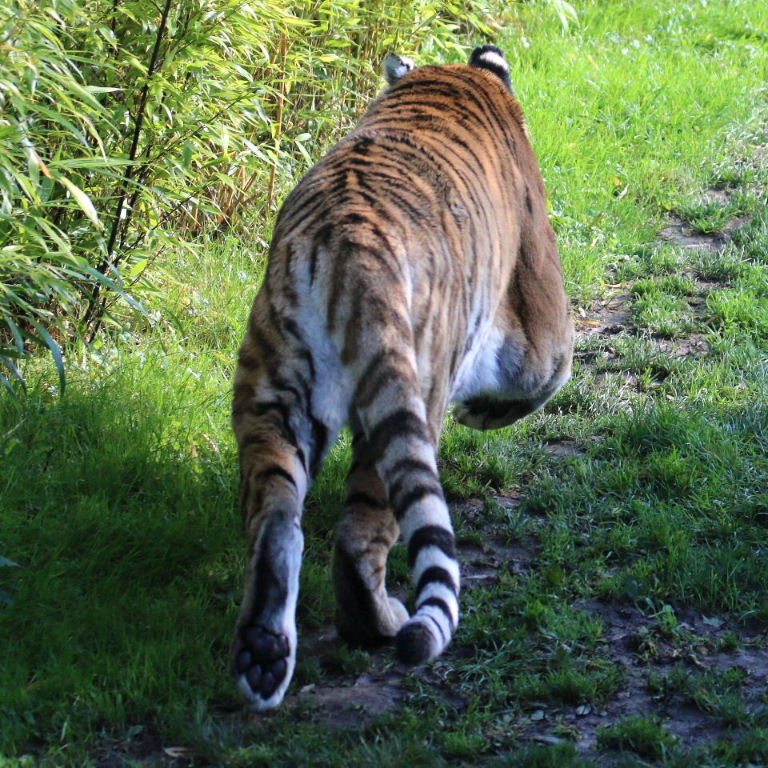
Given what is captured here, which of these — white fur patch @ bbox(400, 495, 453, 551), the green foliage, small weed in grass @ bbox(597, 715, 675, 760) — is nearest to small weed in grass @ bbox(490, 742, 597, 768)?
small weed in grass @ bbox(597, 715, 675, 760)

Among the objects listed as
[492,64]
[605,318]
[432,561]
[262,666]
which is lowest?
[262,666]

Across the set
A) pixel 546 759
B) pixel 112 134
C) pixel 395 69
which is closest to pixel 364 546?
pixel 546 759

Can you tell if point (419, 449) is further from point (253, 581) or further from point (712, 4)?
point (712, 4)

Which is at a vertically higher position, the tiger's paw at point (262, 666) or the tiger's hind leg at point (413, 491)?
the tiger's hind leg at point (413, 491)

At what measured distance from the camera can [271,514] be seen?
9.96 feet

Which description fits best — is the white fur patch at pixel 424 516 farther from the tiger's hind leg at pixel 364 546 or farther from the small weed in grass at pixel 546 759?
the small weed in grass at pixel 546 759

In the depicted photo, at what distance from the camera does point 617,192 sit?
733 cm

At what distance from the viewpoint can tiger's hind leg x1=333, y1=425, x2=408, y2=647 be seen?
3455mm

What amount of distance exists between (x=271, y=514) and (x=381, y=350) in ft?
1.76

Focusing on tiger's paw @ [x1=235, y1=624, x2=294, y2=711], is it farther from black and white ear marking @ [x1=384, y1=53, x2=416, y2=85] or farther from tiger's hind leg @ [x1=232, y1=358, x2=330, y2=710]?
black and white ear marking @ [x1=384, y1=53, x2=416, y2=85]

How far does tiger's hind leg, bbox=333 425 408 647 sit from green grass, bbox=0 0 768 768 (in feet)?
0.61

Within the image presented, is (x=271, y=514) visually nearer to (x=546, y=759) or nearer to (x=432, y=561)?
(x=432, y=561)

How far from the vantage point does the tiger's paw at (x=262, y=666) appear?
2.87 metres

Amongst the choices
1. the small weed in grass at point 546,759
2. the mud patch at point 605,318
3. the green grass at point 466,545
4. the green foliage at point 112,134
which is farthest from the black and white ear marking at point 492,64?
the small weed in grass at point 546,759
